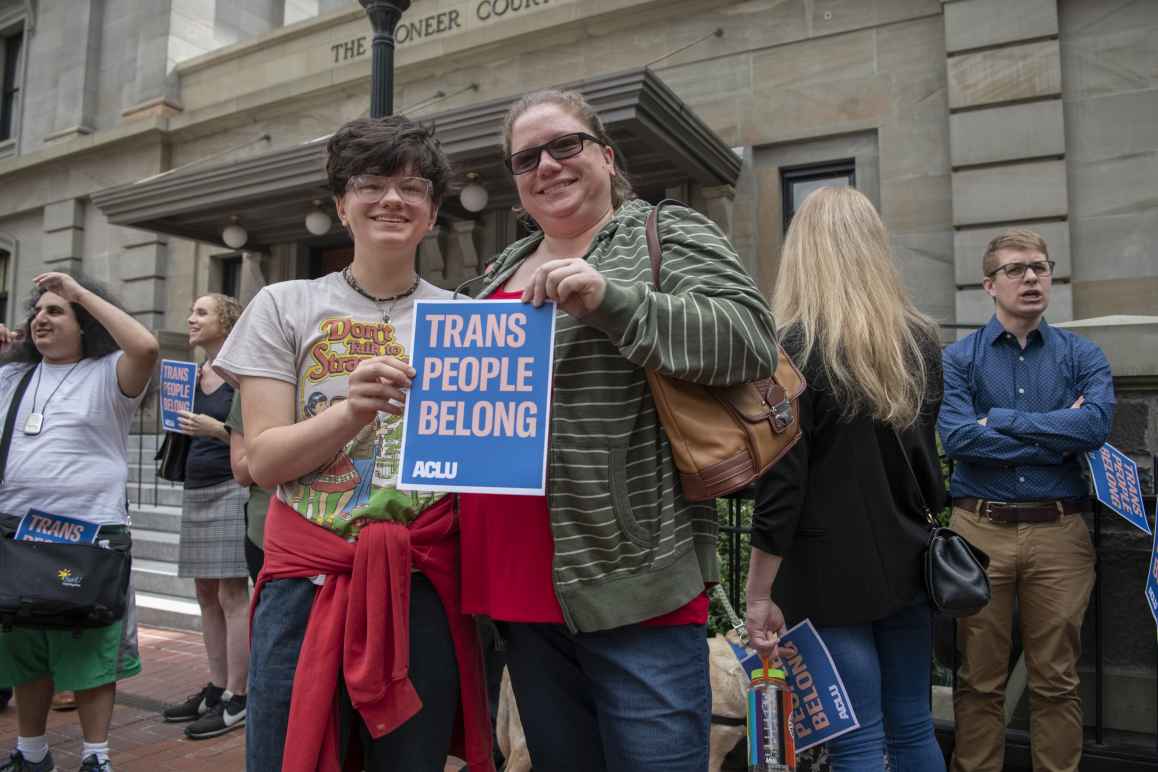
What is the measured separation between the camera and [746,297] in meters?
1.59

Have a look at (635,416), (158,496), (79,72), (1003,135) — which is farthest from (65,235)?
(635,416)

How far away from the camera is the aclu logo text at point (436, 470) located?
1.57m

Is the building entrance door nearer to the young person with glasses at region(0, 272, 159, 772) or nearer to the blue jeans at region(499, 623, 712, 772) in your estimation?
the young person with glasses at region(0, 272, 159, 772)

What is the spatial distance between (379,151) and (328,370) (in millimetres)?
541

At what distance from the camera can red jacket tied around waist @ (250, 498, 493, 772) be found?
1.73m

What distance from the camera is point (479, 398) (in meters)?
1.58

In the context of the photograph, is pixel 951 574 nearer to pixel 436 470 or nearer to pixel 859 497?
pixel 859 497

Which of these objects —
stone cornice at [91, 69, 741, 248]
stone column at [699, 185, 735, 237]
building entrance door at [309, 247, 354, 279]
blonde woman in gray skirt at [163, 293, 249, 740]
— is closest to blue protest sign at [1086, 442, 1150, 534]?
blonde woman in gray skirt at [163, 293, 249, 740]

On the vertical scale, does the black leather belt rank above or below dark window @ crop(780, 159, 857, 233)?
below

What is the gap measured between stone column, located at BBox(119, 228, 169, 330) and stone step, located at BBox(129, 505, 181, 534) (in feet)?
21.5

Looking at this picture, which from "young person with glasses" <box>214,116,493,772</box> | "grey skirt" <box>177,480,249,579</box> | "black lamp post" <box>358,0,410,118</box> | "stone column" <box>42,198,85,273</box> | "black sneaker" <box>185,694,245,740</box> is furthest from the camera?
"stone column" <box>42,198,85,273</box>

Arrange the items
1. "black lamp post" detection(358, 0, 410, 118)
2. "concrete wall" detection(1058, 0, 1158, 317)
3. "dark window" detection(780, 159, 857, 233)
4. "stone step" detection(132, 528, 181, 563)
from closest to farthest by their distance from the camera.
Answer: "black lamp post" detection(358, 0, 410, 118), "stone step" detection(132, 528, 181, 563), "concrete wall" detection(1058, 0, 1158, 317), "dark window" detection(780, 159, 857, 233)

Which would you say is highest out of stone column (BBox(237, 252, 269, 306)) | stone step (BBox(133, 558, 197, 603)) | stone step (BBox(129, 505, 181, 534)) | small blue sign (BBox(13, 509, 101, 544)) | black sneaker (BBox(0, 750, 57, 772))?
stone column (BBox(237, 252, 269, 306))

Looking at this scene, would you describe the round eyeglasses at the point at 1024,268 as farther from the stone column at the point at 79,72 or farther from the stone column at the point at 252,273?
the stone column at the point at 79,72
